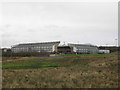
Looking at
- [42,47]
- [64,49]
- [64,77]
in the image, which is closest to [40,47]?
[42,47]

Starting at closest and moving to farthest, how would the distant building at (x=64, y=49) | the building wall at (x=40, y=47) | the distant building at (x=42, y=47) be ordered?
the distant building at (x=64, y=49), the distant building at (x=42, y=47), the building wall at (x=40, y=47)

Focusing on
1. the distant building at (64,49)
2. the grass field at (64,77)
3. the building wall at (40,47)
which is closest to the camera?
the grass field at (64,77)

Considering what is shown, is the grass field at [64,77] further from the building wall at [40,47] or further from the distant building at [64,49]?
the building wall at [40,47]

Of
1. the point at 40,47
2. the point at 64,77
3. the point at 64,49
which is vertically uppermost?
the point at 40,47

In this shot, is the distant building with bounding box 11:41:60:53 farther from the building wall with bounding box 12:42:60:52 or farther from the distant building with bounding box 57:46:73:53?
the distant building with bounding box 57:46:73:53

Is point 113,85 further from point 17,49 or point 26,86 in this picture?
point 17,49

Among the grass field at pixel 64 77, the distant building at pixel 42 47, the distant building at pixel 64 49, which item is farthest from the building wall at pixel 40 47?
the grass field at pixel 64 77

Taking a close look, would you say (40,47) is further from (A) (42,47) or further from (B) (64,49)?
(B) (64,49)

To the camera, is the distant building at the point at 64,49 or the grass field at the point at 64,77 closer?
the grass field at the point at 64,77

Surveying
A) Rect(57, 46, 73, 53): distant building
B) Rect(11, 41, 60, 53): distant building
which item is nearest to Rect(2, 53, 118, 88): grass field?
Rect(57, 46, 73, 53): distant building

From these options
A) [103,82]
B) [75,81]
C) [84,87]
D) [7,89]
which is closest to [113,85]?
[103,82]

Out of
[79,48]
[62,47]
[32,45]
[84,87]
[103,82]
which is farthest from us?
[32,45]

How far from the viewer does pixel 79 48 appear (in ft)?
308

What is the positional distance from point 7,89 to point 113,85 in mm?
6445
